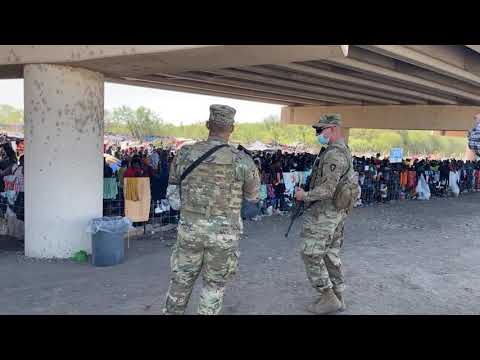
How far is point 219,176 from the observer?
3.13m

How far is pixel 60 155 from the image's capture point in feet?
19.0

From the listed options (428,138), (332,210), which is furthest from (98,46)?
(428,138)

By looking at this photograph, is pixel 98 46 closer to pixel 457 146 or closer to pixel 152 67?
pixel 152 67

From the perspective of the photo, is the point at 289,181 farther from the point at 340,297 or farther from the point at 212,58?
the point at 340,297

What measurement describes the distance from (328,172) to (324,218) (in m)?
0.44

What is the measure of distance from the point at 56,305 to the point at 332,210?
2928 mm

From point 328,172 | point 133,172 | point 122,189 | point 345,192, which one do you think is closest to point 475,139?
point 345,192

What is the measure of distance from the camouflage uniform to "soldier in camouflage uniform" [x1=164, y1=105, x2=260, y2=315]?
89 centimetres

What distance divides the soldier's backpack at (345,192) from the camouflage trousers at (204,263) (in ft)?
3.89

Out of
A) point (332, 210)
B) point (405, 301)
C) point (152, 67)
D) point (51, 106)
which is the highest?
point (152, 67)

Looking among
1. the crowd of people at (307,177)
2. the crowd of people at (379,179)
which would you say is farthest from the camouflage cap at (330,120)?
the crowd of people at (379,179)

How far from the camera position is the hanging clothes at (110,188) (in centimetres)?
747

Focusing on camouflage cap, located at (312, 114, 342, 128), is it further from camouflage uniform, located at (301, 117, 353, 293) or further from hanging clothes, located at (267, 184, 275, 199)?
hanging clothes, located at (267, 184, 275, 199)

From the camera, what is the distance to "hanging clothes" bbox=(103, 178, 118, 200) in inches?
294
